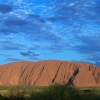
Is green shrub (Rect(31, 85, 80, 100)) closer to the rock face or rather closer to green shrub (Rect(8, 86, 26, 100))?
green shrub (Rect(8, 86, 26, 100))

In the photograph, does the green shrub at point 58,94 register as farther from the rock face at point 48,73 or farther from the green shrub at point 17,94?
the rock face at point 48,73

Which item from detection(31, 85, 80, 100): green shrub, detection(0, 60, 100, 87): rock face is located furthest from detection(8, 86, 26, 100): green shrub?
detection(0, 60, 100, 87): rock face

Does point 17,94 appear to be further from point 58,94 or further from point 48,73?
point 48,73

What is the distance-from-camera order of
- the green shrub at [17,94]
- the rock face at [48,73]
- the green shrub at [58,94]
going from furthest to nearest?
the rock face at [48,73] → the green shrub at [17,94] → the green shrub at [58,94]

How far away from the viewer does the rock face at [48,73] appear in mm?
156875

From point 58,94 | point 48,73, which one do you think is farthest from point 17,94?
point 48,73

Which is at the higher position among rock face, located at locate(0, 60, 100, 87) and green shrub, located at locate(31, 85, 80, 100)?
green shrub, located at locate(31, 85, 80, 100)

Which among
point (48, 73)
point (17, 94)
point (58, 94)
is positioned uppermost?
point (58, 94)

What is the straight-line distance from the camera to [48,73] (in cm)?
16988

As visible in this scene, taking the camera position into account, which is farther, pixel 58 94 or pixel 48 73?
pixel 48 73

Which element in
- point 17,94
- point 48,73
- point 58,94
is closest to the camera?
point 58,94

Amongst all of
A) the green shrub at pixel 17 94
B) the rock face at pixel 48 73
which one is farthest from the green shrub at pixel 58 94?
the rock face at pixel 48 73

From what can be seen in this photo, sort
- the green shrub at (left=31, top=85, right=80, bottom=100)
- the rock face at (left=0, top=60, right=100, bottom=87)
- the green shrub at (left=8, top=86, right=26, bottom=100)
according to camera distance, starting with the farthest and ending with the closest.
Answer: the rock face at (left=0, top=60, right=100, bottom=87)
the green shrub at (left=8, top=86, right=26, bottom=100)
the green shrub at (left=31, top=85, right=80, bottom=100)

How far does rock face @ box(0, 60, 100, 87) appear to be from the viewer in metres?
157
